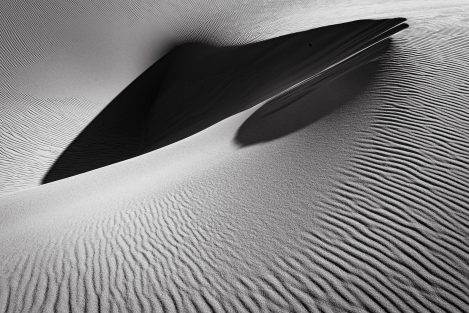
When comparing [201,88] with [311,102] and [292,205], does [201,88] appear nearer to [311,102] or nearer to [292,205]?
[311,102]

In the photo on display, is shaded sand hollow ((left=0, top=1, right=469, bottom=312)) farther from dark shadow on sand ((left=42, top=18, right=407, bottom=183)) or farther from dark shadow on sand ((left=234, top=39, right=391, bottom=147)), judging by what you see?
dark shadow on sand ((left=42, top=18, right=407, bottom=183))

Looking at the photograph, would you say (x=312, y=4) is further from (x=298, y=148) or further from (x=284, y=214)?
(x=284, y=214)

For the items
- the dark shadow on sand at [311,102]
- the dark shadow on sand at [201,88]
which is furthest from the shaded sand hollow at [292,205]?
the dark shadow on sand at [201,88]

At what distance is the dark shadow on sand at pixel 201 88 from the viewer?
9.84m

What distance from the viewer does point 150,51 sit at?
16984mm

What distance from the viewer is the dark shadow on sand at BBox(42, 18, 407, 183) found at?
9.84 m

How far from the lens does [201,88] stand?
13562 millimetres

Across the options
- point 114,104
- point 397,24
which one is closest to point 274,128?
point 397,24

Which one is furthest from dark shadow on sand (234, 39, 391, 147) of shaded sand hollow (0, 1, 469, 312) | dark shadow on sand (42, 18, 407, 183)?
dark shadow on sand (42, 18, 407, 183)

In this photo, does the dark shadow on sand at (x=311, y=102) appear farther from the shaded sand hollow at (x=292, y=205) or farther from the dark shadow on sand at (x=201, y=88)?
the dark shadow on sand at (x=201, y=88)

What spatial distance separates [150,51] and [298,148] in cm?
1341

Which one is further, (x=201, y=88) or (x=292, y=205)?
(x=201, y=88)

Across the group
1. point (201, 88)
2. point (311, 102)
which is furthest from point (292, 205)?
point (201, 88)

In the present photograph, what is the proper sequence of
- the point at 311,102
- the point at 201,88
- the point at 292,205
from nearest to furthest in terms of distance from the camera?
the point at 292,205 → the point at 311,102 → the point at 201,88
